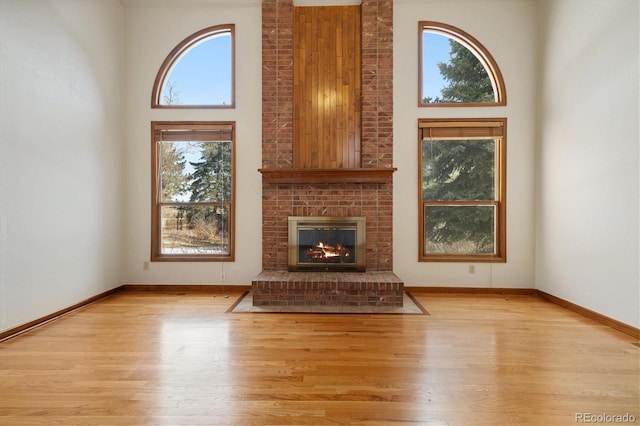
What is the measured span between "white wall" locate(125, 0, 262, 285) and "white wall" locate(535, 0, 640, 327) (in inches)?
142

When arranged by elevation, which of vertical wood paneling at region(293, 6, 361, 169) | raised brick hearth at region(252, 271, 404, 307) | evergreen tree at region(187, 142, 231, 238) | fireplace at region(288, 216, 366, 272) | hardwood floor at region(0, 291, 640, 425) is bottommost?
hardwood floor at region(0, 291, 640, 425)

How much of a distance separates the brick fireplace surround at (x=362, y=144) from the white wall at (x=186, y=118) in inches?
5.6

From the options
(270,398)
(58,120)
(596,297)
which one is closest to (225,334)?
(270,398)

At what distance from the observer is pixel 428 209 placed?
4117mm

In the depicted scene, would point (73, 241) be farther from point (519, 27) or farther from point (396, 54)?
point (519, 27)

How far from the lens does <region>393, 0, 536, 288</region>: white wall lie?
3998mm

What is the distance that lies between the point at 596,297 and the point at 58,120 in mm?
5617

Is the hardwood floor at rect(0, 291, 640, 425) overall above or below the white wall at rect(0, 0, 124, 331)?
below

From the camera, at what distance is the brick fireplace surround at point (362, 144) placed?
4000mm

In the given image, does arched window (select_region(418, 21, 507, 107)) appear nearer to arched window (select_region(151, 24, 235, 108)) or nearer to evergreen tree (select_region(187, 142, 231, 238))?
arched window (select_region(151, 24, 235, 108))

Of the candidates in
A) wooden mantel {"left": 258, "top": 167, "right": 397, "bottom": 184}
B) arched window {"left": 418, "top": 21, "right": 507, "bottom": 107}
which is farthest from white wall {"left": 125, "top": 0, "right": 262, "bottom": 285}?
arched window {"left": 418, "top": 21, "right": 507, "bottom": 107}

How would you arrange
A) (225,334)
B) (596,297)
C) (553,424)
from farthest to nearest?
(596,297) < (225,334) < (553,424)

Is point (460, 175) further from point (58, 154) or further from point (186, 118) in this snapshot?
point (58, 154)

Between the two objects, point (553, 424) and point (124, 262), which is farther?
point (124, 262)
